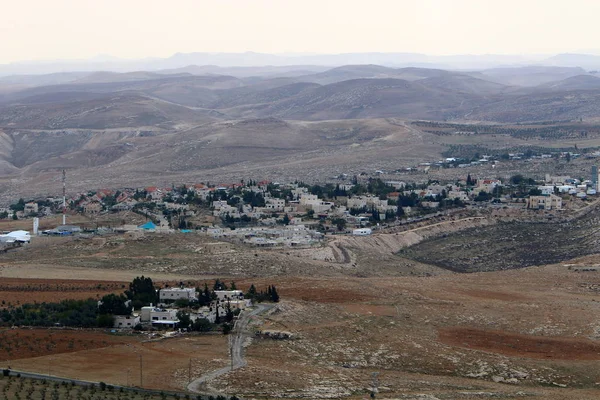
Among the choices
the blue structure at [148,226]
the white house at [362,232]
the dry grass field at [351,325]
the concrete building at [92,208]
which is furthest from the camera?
the concrete building at [92,208]

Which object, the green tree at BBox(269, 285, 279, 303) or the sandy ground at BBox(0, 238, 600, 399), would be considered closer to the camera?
the sandy ground at BBox(0, 238, 600, 399)

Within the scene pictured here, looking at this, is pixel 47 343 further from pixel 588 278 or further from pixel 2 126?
pixel 2 126

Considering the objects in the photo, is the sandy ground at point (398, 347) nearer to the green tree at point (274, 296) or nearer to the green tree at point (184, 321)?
the green tree at point (274, 296)

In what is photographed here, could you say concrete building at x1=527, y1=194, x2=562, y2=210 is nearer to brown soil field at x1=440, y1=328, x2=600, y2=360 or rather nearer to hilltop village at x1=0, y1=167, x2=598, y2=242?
hilltop village at x1=0, y1=167, x2=598, y2=242

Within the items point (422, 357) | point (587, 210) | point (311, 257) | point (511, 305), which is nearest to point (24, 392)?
point (422, 357)

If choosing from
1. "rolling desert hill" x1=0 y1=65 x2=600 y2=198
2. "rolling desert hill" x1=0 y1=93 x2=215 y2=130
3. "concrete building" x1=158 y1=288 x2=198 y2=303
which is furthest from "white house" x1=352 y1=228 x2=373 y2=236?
"rolling desert hill" x1=0 y1=93 x2=215 y2=130

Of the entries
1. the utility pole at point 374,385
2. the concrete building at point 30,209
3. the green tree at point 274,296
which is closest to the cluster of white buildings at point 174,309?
the green tree at point 274,296
